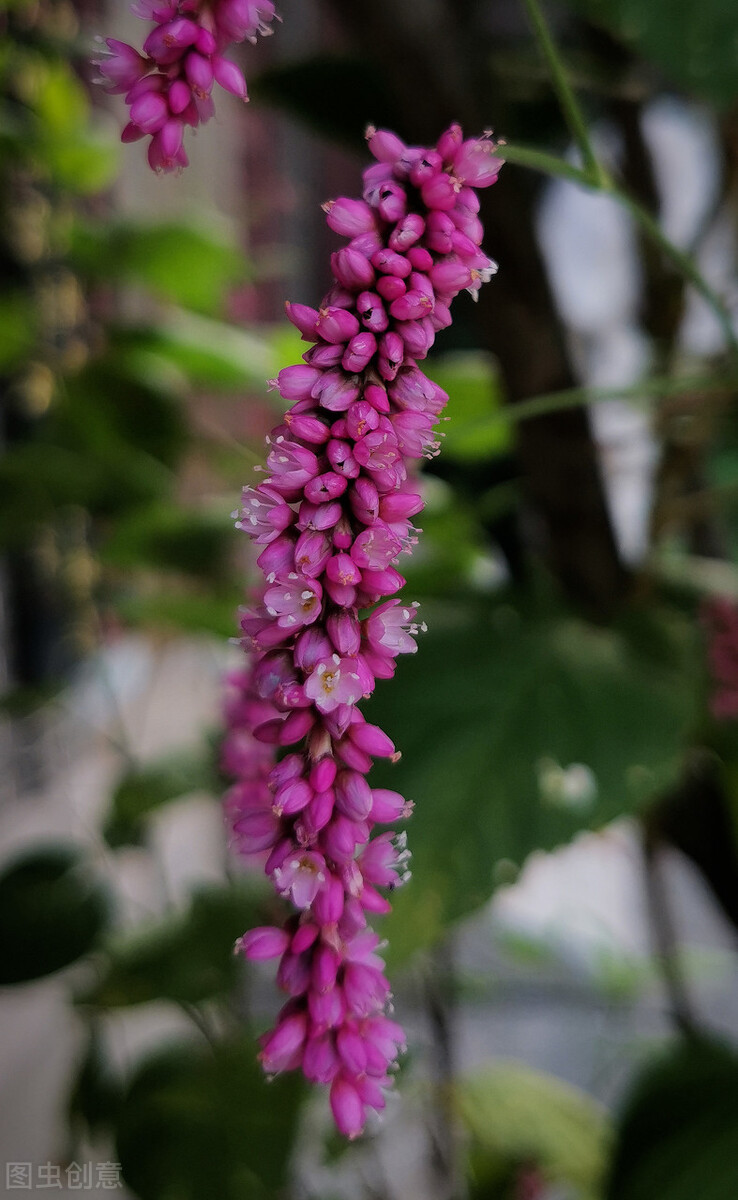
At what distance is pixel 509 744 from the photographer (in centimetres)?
25

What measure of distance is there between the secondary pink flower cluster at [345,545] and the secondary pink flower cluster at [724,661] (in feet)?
→ 0.74

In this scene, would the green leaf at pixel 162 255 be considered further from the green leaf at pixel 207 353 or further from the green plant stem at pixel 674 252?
the green plant stem at pixel 674 252

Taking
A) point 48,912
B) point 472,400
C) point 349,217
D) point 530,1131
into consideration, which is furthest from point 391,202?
point 530,1131

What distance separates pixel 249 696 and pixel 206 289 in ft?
1.27

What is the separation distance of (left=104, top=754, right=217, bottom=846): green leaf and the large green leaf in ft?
0.65

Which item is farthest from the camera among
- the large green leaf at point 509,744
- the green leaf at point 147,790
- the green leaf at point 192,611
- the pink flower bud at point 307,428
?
the green leaf at point 147,790

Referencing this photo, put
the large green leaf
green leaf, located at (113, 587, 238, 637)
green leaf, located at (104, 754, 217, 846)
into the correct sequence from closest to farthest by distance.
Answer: the large green leaf < green leaf, located at (113, 587, 238, 637) < green leaf, located at (104, 754, 217, 846)

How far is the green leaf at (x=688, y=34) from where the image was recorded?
0.75 feet

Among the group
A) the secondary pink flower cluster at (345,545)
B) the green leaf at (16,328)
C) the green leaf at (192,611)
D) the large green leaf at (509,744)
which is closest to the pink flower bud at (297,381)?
the secondary pink flower cluster at (345,545)

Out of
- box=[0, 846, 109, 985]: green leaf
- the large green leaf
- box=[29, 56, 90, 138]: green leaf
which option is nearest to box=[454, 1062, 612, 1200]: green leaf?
box=[0, 846, 109, 985]: green leaf

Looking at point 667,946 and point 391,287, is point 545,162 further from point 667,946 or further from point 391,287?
point 667,946

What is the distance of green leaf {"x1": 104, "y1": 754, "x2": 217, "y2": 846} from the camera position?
0.44 m

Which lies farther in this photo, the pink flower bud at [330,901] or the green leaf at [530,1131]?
the green leaf at [530,1131]

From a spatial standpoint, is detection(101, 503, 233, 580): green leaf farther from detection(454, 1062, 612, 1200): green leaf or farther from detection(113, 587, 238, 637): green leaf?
detection(454, 1062, 612, 1200): green leaf
